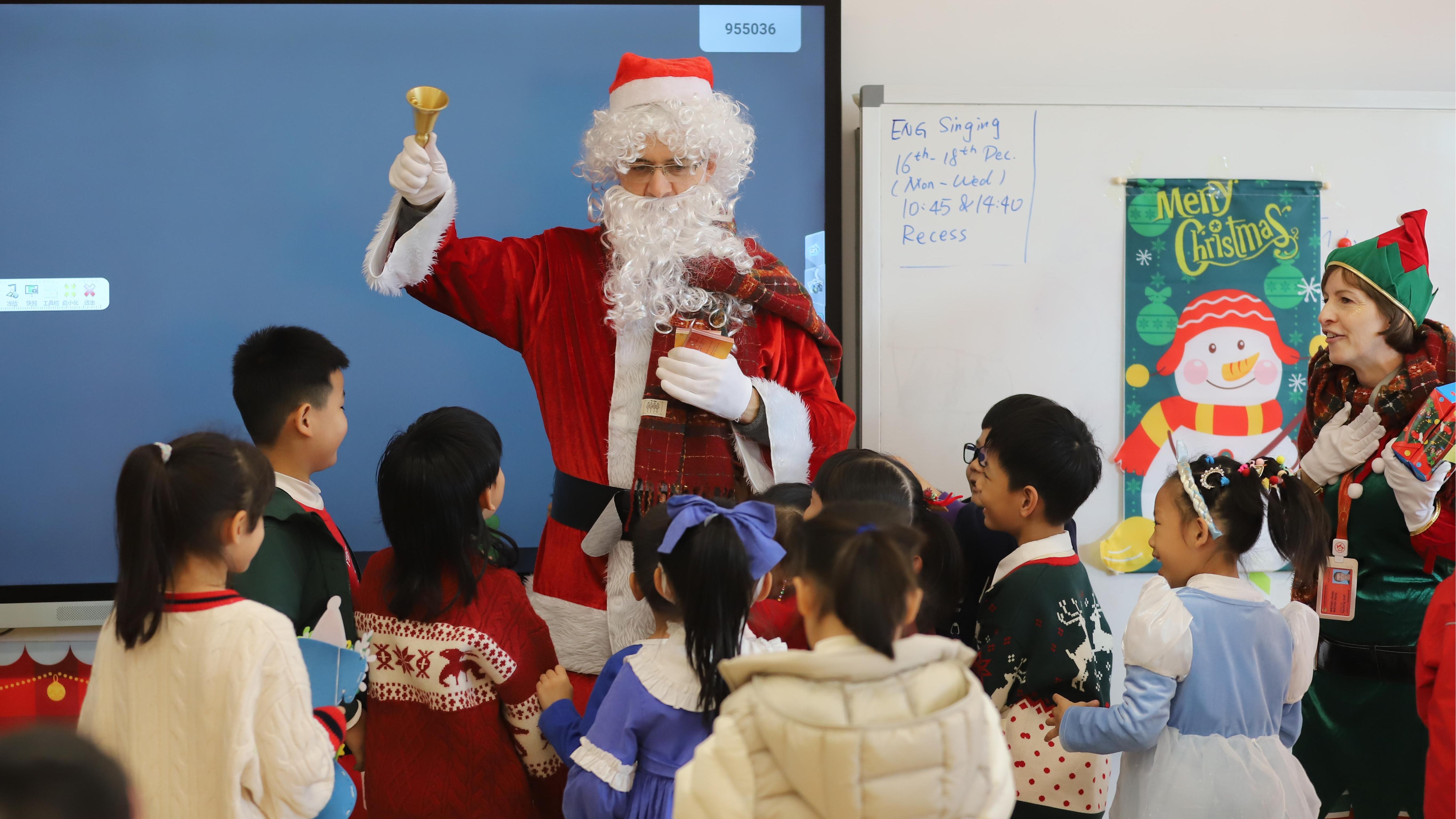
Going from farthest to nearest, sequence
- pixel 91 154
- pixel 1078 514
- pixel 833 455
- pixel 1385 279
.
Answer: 1. pixel 1078 514
2. pixel 91 154
3. pixel 1385 279
4. pixel 833 455

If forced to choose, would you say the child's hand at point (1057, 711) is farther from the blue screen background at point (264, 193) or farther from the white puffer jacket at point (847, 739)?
the blue screen background at point (264, 193)

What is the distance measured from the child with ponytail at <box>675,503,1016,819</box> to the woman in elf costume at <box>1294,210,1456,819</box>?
140 cm

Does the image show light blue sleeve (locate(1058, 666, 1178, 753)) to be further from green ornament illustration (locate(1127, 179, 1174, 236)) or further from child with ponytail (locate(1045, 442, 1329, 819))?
green ornament illustration (locate(1127, 179, 1174, 236))

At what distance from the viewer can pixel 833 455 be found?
7.03 feet

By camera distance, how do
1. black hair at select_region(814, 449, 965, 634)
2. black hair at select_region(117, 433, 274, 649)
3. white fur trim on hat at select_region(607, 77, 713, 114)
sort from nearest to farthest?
black hair at select_region(117, 433, 274, 649) → black hair at select_region(814, 449, 965, 634) → white fur trim on hat at select_region(607, 77, 713, 114)

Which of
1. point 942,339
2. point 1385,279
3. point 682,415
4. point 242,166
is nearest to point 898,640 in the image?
point 682,415

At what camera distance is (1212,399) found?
310 cm

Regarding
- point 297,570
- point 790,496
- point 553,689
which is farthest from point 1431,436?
point 297,570

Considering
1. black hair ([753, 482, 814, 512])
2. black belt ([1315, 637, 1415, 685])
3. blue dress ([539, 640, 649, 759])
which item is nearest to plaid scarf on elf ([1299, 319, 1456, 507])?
black belt ([1315, 637, 1415, 685])

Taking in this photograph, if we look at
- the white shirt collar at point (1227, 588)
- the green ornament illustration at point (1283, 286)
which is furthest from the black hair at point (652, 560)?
the green ornament illustration at point (1283, 286)

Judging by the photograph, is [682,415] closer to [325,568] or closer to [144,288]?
[325,568]

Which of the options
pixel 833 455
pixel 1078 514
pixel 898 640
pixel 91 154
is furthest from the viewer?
pixel 1078 514

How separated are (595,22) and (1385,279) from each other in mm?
2196

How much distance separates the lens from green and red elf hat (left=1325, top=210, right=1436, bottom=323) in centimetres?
229
